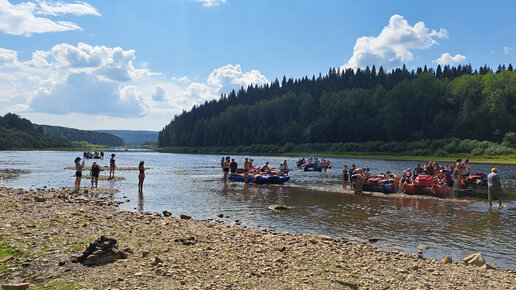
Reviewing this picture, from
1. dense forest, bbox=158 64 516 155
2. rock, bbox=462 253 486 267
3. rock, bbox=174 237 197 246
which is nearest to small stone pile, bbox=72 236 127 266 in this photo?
rock, bbox=174 237 197 246

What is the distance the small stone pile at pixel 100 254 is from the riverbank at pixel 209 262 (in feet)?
0.67

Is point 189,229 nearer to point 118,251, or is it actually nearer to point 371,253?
point 118,251

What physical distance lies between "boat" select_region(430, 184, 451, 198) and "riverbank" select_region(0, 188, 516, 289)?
16406mm

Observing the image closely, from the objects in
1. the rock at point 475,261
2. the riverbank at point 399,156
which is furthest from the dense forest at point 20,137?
the rock at point 475,261

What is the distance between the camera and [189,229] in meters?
→ 13.4

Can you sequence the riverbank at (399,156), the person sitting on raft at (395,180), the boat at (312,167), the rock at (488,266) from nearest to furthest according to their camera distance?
the rock at (488,266) < the person sitting on raft at (395,180) < the boat at (312,167) < the riverbank at (399,156)

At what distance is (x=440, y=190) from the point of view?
2573 cm

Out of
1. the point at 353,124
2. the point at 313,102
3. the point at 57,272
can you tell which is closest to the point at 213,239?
the point at 57,272

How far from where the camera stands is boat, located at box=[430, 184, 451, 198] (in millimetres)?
25750

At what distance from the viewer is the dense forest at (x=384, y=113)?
330 ft

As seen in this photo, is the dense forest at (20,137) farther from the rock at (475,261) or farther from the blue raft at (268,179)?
the rock at (475,261)

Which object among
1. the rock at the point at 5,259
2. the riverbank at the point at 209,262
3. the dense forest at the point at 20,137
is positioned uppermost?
the dense forest at the point at 20,137

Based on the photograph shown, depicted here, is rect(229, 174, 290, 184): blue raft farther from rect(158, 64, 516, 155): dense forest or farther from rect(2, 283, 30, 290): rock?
rect(158, 64, 516, 155): dense forest

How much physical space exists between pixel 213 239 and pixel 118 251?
3.31 metres
